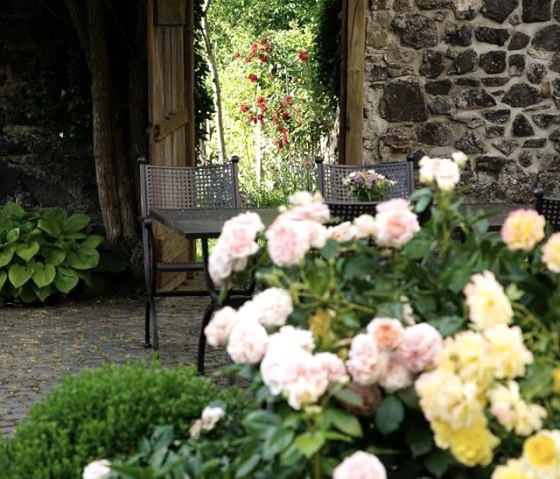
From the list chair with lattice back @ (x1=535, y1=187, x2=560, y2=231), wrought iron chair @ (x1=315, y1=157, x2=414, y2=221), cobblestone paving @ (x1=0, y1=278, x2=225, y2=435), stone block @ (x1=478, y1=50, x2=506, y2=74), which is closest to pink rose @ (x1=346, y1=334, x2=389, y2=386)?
chair with lattice back @ (x1=535, y1=187, x2=560, y2=231)

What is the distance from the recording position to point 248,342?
1.93 meters

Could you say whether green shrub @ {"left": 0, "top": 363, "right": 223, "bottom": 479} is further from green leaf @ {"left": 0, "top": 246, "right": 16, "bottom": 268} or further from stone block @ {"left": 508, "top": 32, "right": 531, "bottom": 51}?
stone block @ {"left": 508, "top": 32, "right": 531, "bottom": 51}

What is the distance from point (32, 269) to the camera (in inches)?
274

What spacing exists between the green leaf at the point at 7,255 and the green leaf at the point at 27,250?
0.10 ft

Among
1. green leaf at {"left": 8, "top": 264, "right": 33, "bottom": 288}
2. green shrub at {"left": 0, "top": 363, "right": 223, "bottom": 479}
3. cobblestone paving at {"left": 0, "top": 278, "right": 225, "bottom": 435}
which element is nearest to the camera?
green shrub at {"left": 0, "top": 363, "right": 223, "bottom": 479}

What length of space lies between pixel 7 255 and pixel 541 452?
18.5 ft

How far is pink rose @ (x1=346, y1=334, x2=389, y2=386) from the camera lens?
182 cm

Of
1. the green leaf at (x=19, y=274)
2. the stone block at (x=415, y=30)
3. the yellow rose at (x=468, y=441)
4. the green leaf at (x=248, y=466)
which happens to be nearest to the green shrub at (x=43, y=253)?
the green leaf at (x=19, y=274)

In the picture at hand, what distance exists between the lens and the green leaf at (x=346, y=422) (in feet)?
5.87

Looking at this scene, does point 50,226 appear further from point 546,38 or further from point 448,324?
point 448,324

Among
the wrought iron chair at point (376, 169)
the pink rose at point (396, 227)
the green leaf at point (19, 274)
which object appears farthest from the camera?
the green leaf at point (19, 274)

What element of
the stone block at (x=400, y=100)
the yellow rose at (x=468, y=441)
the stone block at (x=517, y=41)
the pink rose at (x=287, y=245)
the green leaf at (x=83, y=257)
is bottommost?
the green leaf at (x=83, y=257)

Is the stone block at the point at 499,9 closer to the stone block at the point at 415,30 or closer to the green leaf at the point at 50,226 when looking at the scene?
the stone block at the point at 415,30

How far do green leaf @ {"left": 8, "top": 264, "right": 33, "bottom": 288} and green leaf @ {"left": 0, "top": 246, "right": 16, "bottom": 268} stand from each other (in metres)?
0.06
